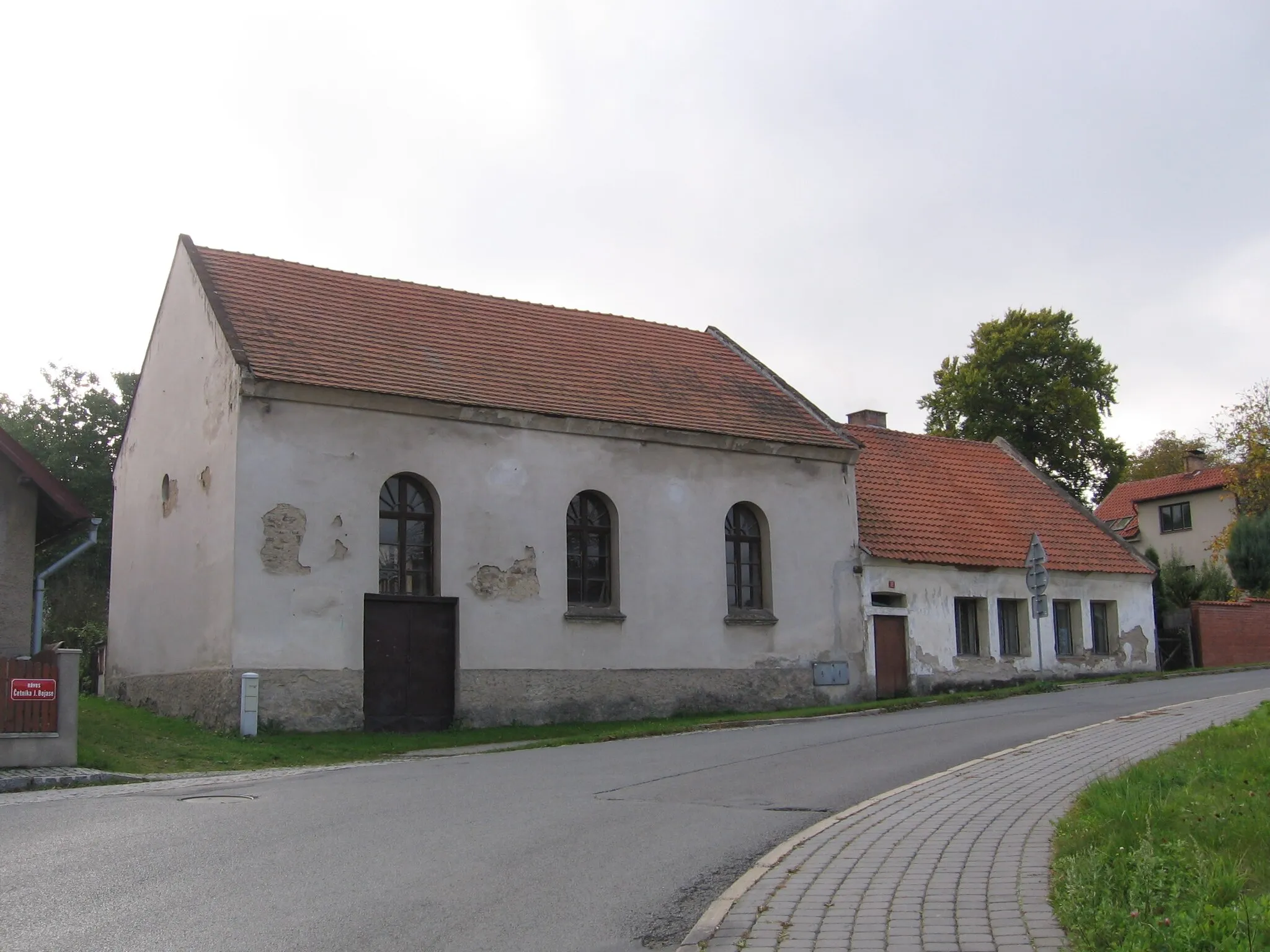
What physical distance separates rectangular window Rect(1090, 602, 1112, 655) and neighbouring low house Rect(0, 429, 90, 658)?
2390cm

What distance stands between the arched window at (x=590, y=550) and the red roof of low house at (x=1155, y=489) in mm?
31258

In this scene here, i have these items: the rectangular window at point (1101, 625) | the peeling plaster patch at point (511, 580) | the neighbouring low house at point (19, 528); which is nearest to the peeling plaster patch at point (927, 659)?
the rectangular window at point (1101, 625)

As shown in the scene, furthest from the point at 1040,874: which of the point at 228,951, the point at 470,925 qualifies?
the point at 228,951

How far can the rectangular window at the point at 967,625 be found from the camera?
28.4 metres

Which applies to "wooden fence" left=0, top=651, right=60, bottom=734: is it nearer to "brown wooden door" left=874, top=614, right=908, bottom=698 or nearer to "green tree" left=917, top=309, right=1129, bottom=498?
"brown wooden door" left=874, top=614, right=908, bottom=698

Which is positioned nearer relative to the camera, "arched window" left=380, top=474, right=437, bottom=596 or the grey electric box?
"arched window" left=380, top=474, right=437, bottom=596

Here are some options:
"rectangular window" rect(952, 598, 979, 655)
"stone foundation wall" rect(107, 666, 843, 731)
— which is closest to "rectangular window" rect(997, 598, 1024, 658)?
"rectangular window" rect(952, 598, 979, 655)

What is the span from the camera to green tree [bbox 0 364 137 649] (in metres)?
46.1

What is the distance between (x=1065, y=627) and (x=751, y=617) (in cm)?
1055

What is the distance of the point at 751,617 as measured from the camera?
80.7ft

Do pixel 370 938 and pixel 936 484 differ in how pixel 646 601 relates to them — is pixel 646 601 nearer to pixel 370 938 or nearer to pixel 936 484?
pixel 936 484

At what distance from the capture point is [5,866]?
8.14 metres

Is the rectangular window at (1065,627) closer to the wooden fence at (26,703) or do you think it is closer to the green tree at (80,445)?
the wooden fence at (26,703)

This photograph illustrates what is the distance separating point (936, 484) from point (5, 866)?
85.9 feet
